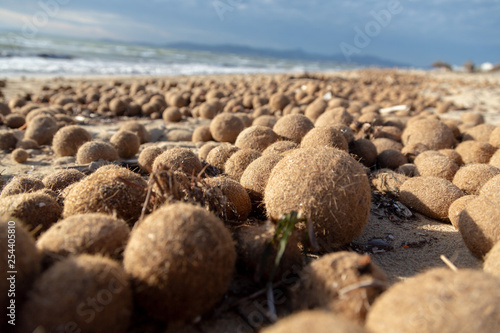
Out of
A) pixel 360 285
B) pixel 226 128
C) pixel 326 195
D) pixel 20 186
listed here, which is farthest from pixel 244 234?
pixel 226 128

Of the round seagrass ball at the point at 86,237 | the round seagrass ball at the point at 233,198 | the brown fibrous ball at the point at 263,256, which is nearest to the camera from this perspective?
the round seagrass ball at the point at 86,237

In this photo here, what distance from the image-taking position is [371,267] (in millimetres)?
2008

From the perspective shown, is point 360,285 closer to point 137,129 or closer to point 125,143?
point 125,143

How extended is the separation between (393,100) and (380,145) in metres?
7.31

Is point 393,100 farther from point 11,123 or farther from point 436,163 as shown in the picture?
point 11,123

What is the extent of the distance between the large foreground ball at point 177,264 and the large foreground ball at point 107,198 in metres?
0.72

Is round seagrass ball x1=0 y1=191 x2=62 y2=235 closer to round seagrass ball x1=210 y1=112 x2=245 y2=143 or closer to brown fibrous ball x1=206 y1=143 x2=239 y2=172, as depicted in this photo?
brown fibrous ball x1=206 y1=143 x2=239 y2=172

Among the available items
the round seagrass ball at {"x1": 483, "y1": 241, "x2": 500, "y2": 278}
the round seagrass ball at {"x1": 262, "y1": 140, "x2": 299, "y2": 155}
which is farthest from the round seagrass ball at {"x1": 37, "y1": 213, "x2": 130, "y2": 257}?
the round seagrass ball at {"x1": 483, "y1": 241, "x2": 500, "y2": 278}

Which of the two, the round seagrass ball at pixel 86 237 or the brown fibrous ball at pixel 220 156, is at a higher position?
the round seagrass ball at pixel 86 237

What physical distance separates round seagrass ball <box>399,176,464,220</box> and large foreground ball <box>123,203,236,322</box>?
263cm

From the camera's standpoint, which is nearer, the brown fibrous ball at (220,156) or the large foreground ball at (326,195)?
the large foreground ball at (326,195)

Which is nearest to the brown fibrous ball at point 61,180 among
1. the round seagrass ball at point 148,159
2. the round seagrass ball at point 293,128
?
the round seagrass ball at point 148,159

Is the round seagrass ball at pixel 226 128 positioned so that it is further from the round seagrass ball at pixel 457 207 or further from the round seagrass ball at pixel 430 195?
the round seagrass ball at pixel 457 207

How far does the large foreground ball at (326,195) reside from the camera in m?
2.67
